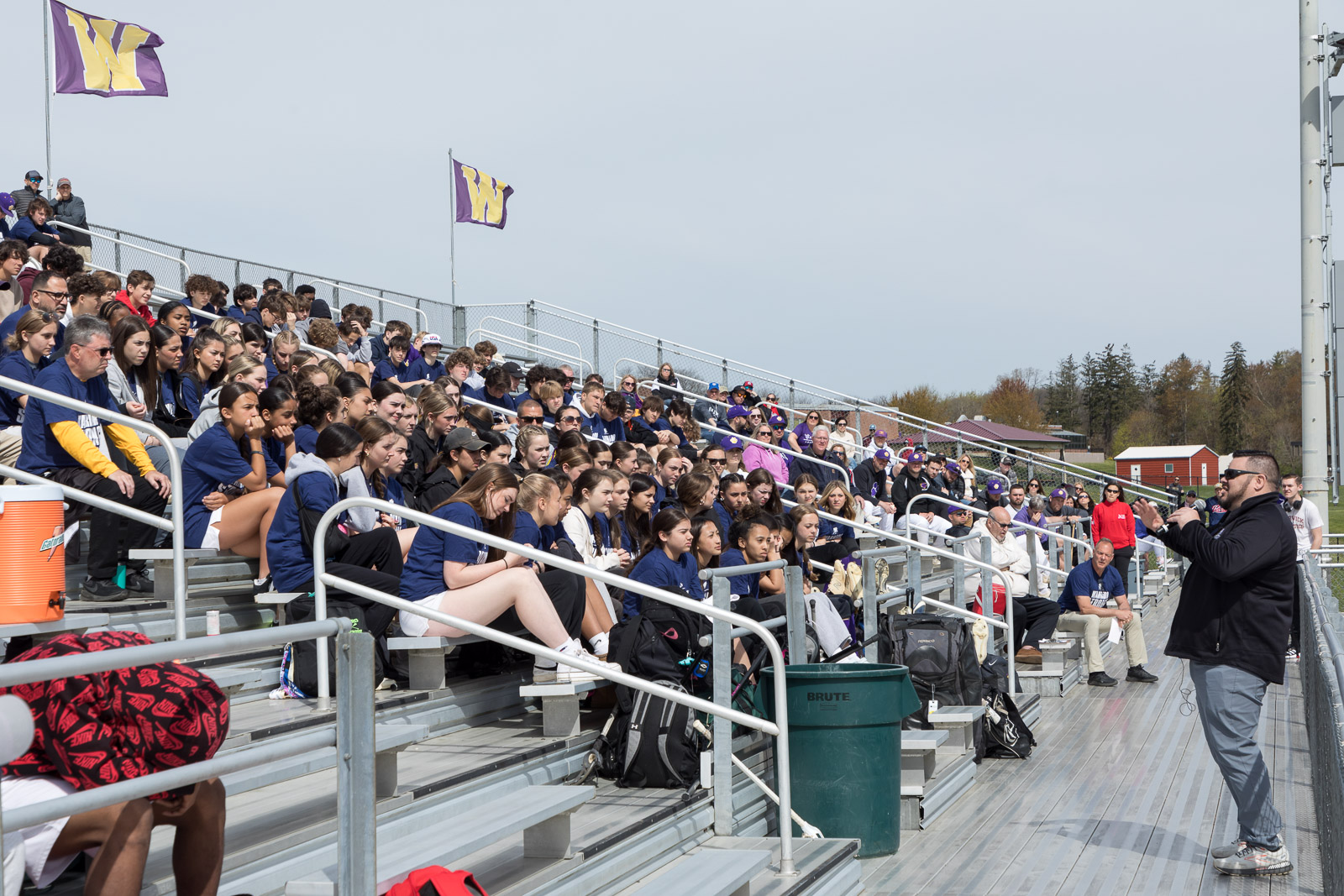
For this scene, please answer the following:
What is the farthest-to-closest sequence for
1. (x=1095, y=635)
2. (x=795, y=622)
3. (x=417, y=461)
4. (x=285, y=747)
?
(x=1095, y=635) < (x=417, y=461) < (x=795, y=622) < (x=285, y=747)

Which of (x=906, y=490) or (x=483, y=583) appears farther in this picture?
(x=906, y=490)

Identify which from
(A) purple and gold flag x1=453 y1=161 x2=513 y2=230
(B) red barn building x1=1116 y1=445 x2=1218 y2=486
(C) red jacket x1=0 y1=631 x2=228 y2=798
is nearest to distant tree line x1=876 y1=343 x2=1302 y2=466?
(B) red barn building x1=1116 y1=445 x2=1218 y2=486

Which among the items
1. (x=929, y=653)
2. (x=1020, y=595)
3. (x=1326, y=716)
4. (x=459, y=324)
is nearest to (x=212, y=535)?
(x=929, y=653)

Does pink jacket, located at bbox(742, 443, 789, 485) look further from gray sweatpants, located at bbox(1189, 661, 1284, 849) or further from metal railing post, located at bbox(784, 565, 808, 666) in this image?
gray sweatpants, located at bbox(1189, 661, 1284, 849)

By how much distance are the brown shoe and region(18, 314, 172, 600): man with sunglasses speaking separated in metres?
7.95

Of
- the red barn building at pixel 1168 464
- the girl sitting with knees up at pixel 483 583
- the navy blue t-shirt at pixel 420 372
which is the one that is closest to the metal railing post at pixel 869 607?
the girl sitting with knees up at pixel 483 583

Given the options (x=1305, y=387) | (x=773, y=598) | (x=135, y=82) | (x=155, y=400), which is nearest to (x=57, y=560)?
(x=155, y=400)

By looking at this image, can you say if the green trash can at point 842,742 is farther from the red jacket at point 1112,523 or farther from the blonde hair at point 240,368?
the red jacket at point 1112,523

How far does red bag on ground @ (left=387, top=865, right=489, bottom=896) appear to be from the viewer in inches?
137

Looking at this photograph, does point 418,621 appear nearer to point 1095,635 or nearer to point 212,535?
point 212,535

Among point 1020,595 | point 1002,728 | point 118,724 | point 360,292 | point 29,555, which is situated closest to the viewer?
point 118,724

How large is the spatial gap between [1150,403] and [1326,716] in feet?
353

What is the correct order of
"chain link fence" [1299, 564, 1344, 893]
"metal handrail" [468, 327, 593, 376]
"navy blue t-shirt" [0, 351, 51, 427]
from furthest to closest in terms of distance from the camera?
"metal handrail" [468, 327, 593, 376], "navy blue t-shirt" [0, 351, 51, 427], "chain link fence" [1299, 564, 1344, 893]

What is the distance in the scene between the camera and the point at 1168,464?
69375 mm
